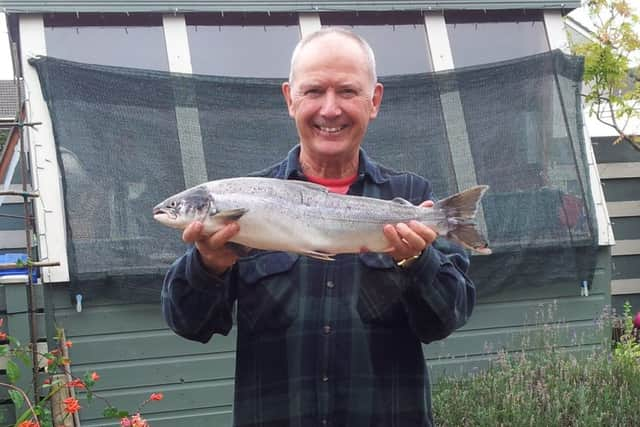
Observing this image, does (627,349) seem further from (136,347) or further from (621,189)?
(136,347)

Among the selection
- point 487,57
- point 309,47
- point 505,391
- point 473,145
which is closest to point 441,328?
point 309,47

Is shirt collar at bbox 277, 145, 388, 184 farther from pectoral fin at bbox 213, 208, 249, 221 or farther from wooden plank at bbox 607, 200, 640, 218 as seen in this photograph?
wooden plank at bbox 607, 200, 640, 218

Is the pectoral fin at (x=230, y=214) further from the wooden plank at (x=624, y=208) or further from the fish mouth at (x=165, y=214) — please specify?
the wooden plank at (x=624, y=208)

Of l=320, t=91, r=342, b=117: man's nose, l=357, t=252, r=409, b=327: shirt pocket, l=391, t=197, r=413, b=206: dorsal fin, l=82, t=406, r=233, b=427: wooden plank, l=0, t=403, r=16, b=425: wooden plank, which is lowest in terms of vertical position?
l=82, t=406, r=233, b=427: wooden plank

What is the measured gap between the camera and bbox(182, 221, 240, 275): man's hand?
6.84ft

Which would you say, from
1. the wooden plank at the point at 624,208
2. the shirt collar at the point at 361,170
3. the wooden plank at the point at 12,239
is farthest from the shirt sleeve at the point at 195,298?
the wooden plank at the point at 624,208

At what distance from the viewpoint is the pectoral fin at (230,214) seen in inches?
83.7

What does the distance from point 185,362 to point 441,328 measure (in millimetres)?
3693

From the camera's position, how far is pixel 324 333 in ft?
7.61

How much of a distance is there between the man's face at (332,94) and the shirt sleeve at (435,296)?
1.56 ft

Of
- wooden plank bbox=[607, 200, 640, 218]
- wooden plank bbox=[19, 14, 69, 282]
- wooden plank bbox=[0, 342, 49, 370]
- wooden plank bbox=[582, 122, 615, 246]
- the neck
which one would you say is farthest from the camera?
wooden plank bbox=[607, 200, 640, 218]

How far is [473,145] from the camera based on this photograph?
612 centimetres

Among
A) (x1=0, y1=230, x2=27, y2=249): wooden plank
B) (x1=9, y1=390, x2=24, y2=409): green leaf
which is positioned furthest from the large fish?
(x1=0, y1=230, x2=27, y2=249): wooden plank

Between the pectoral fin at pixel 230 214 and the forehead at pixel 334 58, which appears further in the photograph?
the forehead at pixel 334 58
